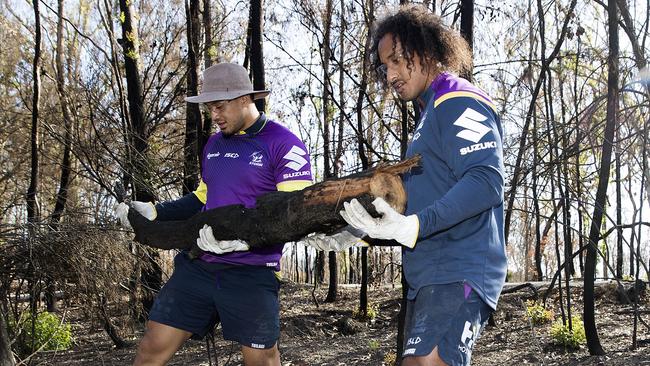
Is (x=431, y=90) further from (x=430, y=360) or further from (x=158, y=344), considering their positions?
(x=158, y=344)

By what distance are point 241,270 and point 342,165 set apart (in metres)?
8.42

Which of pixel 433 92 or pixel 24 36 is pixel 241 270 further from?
pixel 24 36

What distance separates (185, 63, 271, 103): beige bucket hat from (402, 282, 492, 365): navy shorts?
1767 millimetres

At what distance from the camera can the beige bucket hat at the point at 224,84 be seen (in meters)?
3.54

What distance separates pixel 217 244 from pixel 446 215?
1.48 m

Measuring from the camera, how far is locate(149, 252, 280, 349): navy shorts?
3.34 m

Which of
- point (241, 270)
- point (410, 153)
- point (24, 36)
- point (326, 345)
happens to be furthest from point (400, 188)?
point (24, 36)

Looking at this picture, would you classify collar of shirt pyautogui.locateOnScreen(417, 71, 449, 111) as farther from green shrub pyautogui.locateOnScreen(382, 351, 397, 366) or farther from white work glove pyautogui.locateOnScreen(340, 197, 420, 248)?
green shrub pyautogui.locateOnScreen(382, 351, 397, 366)

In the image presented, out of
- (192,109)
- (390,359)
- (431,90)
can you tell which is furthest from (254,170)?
(192,109)

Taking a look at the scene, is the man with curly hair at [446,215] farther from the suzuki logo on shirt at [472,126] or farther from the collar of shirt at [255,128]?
the collar of shirt at [255,128]

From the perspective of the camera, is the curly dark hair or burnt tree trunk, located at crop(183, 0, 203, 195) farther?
burnt tree trunk, located at crop(183, 0, 203, 195)

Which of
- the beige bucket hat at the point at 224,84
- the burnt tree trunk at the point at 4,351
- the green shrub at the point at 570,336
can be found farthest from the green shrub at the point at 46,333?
the green shrub at the point at 570,336

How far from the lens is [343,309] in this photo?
1102 centimetres

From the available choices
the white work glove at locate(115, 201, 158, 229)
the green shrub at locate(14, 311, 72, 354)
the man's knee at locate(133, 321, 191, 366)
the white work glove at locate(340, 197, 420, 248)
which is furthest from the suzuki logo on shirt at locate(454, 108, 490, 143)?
the green shrub at locate(14, 311, 72, 354)
